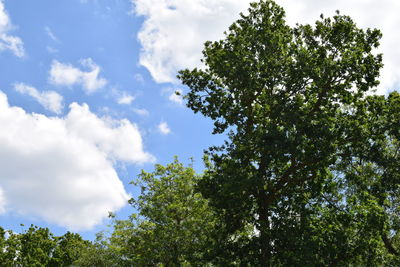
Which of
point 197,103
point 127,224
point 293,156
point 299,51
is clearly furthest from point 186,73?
point 127,224

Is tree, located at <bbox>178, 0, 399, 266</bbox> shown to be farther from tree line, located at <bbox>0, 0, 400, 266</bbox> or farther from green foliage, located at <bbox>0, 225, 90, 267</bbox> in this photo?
green foliage, located at <bbox>0, 225, 90, 267</bbox>

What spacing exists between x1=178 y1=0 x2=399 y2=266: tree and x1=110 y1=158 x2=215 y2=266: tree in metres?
7.78

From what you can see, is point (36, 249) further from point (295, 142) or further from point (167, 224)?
point (295, 142)

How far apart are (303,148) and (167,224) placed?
602 inches

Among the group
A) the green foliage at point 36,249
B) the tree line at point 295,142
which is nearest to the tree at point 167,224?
the tree line at point 295,142

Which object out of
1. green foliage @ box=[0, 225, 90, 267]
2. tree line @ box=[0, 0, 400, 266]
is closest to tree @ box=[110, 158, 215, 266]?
tree line @ box=[0, 0, 400, 266]

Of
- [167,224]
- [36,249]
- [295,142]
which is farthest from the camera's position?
[36,249]

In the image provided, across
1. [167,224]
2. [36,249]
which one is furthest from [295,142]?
[36,249]

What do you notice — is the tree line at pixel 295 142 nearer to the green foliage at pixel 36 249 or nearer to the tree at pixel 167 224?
the tree at pixel 167 224

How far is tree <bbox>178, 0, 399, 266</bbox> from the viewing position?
1969 centimetres

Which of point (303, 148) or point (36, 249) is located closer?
point (303, 148)

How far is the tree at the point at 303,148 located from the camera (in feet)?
64.6

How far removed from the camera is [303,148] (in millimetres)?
19016

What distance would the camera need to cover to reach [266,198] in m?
21.6
